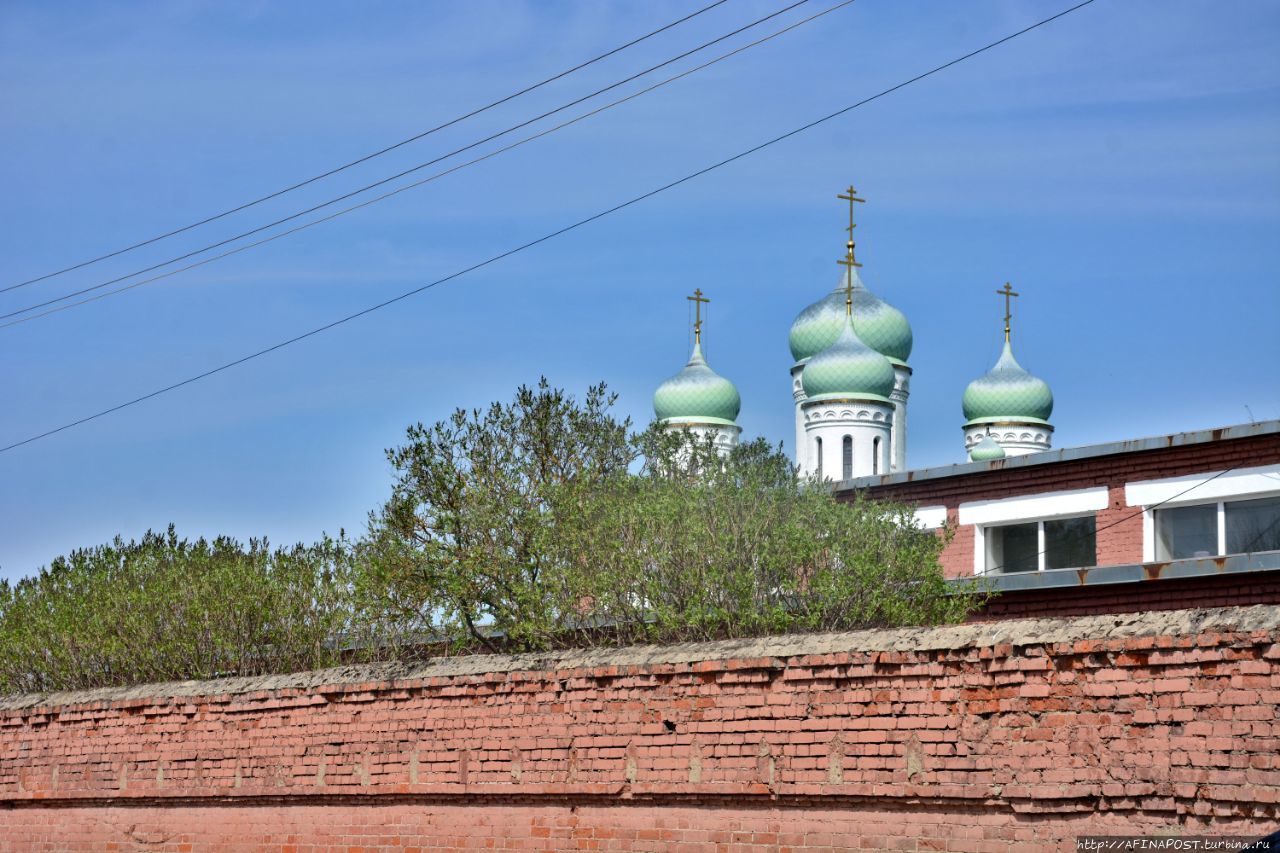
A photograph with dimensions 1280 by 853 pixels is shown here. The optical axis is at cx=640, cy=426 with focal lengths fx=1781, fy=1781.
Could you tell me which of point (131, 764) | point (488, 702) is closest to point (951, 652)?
point (488, 702)

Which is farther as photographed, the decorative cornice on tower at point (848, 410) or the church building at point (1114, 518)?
the decorative cornice on tower at point (848, 410)

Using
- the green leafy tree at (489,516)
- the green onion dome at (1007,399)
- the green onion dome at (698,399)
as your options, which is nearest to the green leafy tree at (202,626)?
the green leafy tree at (489,516)

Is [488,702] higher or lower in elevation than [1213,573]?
lower

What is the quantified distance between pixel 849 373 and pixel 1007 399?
787 centimetres

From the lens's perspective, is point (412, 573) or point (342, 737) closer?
point (342, 737)

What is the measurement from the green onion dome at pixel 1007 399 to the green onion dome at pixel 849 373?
631 centimetres

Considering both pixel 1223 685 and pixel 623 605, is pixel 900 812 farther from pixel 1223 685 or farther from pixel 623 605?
pixel 623 605

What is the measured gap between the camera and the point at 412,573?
18531 millimetres

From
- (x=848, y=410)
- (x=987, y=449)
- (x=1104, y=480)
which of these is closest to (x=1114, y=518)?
(x=1104, y=480)

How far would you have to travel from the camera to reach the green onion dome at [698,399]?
2093 inches

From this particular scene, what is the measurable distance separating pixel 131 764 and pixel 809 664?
7.34 m

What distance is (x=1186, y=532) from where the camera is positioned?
22.8 meters

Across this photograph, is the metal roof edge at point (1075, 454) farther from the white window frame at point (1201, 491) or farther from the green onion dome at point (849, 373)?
the green onion dome at point (849, 373)

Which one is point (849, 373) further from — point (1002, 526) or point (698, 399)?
point (1002, 526)
